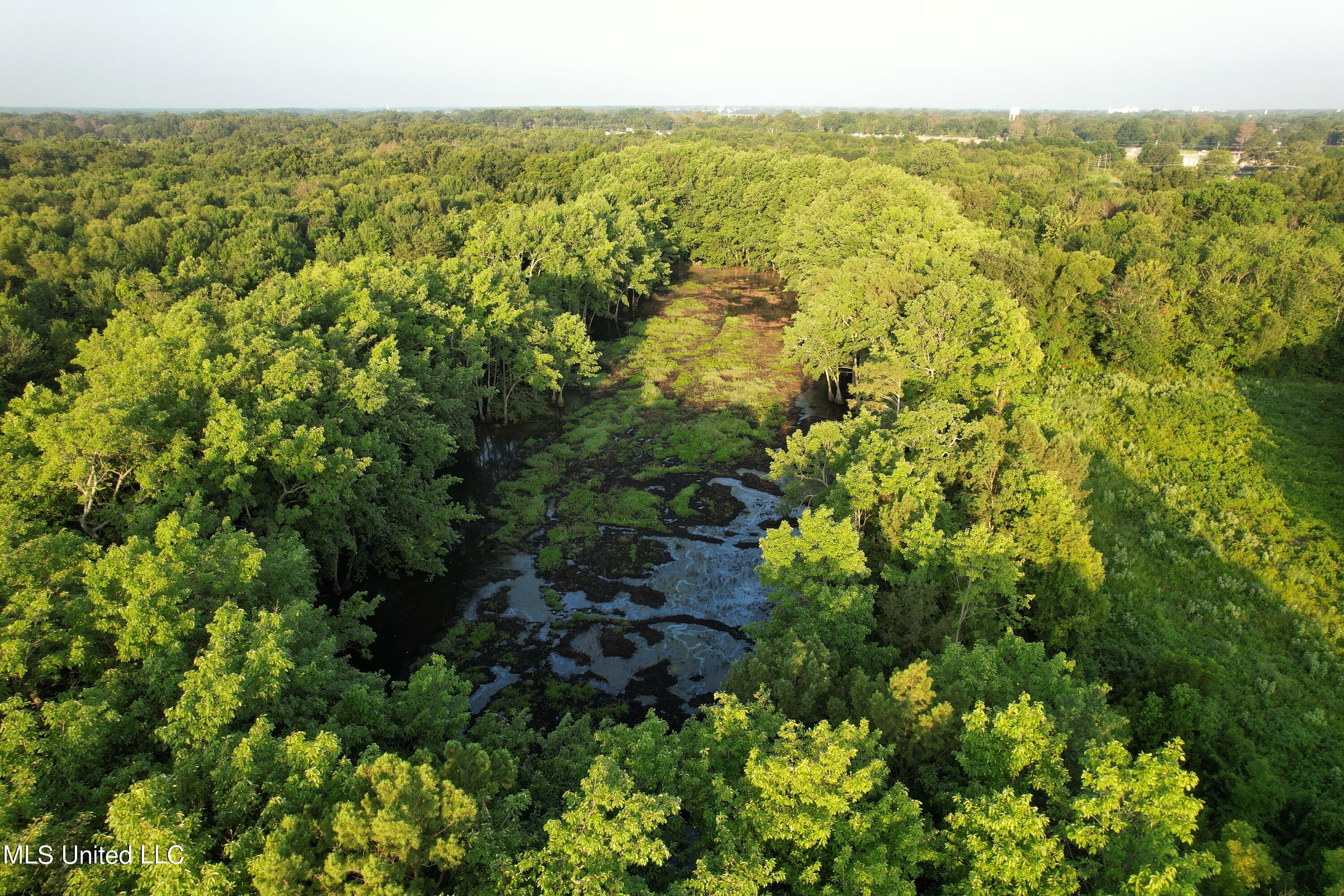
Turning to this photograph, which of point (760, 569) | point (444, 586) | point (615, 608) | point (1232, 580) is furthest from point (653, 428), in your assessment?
point (1232, 580)

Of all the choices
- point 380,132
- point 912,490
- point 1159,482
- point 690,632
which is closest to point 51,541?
point 690,632

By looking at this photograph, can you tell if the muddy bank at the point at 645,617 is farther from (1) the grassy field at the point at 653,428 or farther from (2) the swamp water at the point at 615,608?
(1) the grassy field at the point at 653,428

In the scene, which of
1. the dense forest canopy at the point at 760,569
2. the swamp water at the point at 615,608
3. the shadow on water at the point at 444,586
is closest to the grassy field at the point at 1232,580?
the dense forest canopy at the point at 760,569

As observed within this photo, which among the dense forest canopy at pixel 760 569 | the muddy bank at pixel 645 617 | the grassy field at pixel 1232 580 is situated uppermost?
the dense forest canopy at pixel 760 569

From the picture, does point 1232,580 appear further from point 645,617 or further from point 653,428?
point 653,428

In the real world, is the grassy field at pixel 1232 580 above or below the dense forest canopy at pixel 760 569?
below

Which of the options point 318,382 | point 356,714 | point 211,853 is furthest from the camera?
point 318,382

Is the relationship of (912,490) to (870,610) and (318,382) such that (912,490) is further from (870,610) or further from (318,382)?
(318,382)
